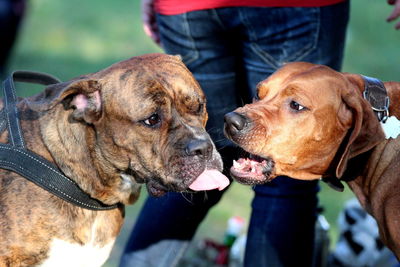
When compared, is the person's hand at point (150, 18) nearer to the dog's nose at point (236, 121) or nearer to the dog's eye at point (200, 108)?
the dog's eye at point (200, 108)

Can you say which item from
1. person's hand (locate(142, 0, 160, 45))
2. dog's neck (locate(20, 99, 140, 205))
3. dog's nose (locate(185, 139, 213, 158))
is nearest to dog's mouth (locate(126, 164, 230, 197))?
dog's nose (locate(185, 139, 213, 158))

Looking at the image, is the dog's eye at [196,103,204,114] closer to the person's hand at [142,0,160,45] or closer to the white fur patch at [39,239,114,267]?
the white fur patch at [39,239,114,267]

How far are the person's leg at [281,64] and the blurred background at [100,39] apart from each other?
5.24m

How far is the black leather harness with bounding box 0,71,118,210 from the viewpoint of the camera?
3.79 metres

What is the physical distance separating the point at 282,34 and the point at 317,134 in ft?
2.04

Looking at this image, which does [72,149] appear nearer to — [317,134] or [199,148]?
[199,148]

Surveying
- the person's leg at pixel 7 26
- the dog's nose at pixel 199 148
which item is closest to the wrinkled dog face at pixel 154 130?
the dog's nose at pixel 199 148

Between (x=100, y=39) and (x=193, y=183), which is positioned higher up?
(x=193, y=183)

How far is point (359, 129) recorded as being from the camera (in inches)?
151

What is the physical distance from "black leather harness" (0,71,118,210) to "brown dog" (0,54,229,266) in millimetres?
47

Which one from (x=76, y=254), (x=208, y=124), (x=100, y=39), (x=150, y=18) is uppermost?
(x=150, y=18)

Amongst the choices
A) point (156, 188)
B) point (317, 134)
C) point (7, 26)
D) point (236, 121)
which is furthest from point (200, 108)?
point (7, 26)

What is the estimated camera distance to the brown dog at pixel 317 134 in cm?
389

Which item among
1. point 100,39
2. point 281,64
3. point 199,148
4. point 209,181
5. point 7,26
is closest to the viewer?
point 199,148
